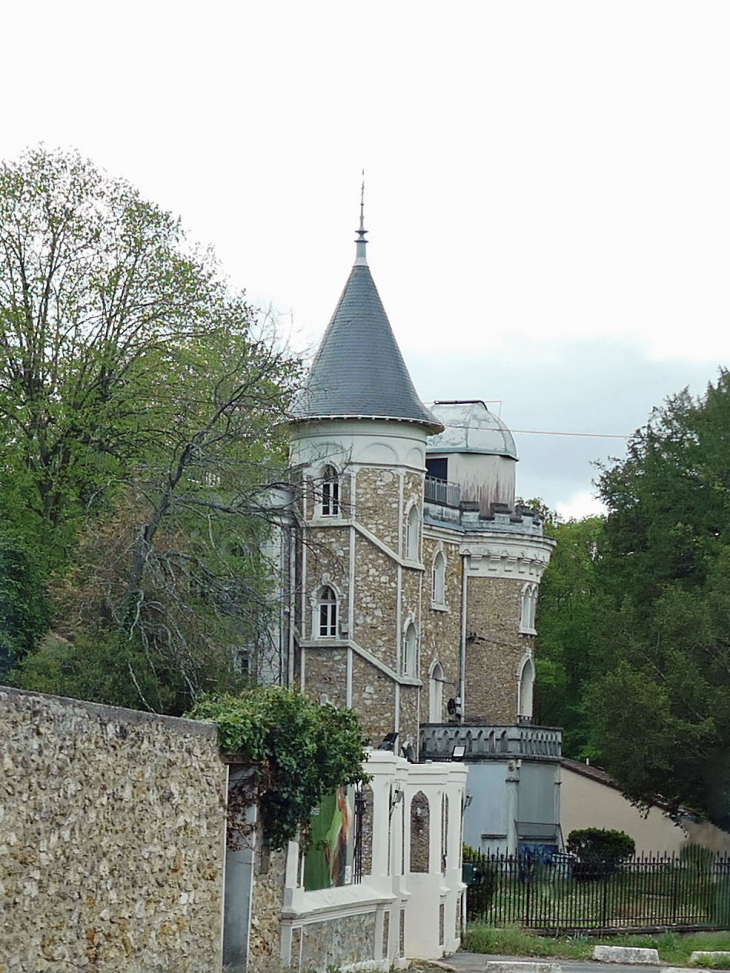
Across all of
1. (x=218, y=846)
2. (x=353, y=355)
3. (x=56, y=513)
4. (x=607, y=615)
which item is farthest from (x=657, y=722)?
(x=218, y=846)

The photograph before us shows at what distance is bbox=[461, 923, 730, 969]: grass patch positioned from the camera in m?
28.9

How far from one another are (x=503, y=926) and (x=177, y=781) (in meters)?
18.4

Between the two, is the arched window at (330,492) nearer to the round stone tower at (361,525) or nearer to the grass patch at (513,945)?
the round stone tower at (361,525)

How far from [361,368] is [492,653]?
1113 centimetres

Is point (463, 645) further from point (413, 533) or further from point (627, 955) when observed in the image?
point (627, 955)

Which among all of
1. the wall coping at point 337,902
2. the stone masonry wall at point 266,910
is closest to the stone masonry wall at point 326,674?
the wall coping at point 337,902

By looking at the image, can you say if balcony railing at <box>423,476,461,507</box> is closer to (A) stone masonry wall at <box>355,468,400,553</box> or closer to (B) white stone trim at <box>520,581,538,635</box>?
(B) white stone trim at <box>520,581,538,635</box>

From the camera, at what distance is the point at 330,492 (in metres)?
45.8

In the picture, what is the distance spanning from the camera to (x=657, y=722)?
41469 mm

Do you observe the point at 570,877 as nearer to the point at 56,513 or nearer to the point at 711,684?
the point at 711,684

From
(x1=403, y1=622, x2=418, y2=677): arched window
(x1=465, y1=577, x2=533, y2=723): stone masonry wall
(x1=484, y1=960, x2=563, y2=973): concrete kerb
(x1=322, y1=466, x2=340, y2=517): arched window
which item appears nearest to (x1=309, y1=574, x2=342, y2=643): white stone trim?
(x1=322, y1=466, x2=340, y2=517): arched window

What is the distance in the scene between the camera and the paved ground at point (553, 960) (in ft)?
81.1

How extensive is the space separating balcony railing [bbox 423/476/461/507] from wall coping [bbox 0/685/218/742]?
36.9 metres

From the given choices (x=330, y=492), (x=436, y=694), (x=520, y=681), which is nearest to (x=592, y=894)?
(x=330, y=492)
